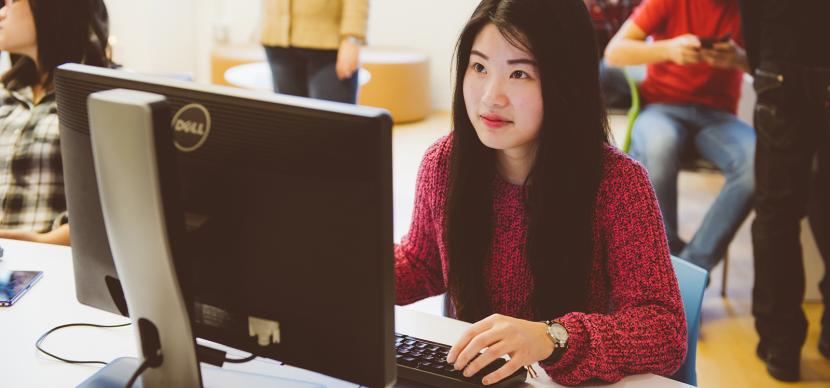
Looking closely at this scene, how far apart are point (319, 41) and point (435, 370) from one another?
2.37 meters

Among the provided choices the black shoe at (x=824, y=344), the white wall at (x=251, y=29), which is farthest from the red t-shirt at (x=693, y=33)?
the white wall at (x=251, y=29)

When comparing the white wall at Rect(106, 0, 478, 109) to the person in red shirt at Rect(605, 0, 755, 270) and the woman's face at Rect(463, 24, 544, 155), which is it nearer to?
the person in red shirt at Rect(605, 0, 755, 270)

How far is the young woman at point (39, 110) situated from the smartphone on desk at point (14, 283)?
355mm

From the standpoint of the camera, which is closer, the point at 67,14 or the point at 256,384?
the point at 256,384

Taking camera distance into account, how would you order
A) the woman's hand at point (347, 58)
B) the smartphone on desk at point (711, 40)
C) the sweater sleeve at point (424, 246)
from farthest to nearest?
the woman's hand at point (347, 58) → the smartphone on desk at point (711, 40) → the sweater sleeve at point (424, 246)

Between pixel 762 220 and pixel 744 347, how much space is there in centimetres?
44

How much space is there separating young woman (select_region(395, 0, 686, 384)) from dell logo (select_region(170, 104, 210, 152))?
432 millimetres

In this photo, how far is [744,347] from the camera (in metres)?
2.63

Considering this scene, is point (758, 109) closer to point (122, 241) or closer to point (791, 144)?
point (791, 144)

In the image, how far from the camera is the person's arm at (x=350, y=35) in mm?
3211

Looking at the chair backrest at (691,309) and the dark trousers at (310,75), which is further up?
the chair backrest at (691,309)

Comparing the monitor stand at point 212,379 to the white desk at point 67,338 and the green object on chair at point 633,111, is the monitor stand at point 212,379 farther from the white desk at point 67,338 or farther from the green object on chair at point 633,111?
the green object on chair at point 633,111

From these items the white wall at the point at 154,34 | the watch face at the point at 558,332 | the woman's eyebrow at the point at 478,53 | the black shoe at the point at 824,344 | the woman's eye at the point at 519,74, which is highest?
the woman's eyebrow at the point at 478,53

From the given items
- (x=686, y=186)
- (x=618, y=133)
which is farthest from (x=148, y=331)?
(x=618, y=133)
